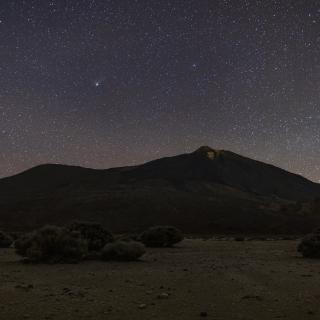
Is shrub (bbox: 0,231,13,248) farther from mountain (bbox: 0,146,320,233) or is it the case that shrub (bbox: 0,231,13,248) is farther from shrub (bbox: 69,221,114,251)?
mountain (bbox: 0,146,320,233)

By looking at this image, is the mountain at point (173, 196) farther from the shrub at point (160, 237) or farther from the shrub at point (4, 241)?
the shrub at point (4, 241)

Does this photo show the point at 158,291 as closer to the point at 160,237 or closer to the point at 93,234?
the point at 93,234

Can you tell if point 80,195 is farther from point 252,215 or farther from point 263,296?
point 263,296

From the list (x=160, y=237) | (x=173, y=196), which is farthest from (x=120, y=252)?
(x=173, y=196)

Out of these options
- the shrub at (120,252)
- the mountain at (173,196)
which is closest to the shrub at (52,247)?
the shrub at (120,252)

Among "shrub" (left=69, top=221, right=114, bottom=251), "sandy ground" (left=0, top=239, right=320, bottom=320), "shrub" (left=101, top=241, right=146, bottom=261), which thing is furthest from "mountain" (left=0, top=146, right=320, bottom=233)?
"sandy ground" (left=0, top=239, right=320, bottom=320)

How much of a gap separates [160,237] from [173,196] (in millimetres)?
71135

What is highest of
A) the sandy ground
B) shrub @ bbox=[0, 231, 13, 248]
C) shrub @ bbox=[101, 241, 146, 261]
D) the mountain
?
the mountain

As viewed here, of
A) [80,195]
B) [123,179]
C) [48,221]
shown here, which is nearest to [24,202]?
[80,195]

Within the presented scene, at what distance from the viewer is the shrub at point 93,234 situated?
66.7ft

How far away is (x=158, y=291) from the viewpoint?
1041 centimetres

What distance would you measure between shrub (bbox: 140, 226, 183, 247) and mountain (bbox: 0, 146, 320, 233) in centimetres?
3433

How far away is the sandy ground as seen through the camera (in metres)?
8.30

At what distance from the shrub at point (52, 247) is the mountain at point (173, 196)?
44.4 m
